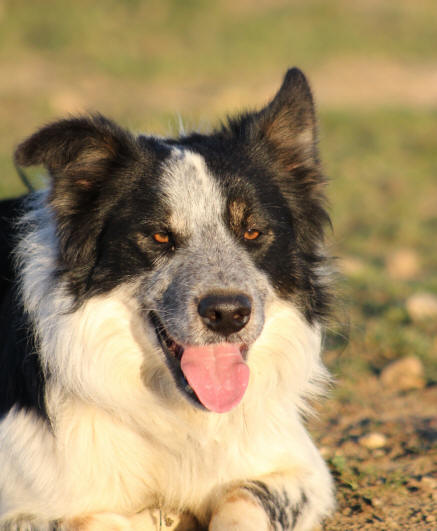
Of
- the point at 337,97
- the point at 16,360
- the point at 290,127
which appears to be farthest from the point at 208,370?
the point at 337,97

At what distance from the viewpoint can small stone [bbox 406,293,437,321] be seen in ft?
23.5

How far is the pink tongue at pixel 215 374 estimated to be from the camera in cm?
363

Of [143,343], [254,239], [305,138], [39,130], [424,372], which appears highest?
[39,130]

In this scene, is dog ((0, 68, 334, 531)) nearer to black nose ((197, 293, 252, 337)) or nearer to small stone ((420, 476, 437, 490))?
black nose ((197, 293, 252, 337))

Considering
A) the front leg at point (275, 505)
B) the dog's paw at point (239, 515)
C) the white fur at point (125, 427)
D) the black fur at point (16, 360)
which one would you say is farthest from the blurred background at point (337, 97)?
the black fur at point (16, 360)

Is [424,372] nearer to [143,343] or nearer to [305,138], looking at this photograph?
[305,138]

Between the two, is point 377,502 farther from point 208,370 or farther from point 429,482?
point 208,370

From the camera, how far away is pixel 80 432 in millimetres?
3742

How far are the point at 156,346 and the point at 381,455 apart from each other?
72.7 inches

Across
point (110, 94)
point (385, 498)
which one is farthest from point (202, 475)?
point (110, 94)

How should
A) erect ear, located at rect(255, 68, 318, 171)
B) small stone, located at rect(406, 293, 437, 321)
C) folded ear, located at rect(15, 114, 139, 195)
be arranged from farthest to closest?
small stone, located at rect(406, 293, 437, 321)
erect ear, located at rect(255, 68, 318, 171)
folded ear, located at rect(15, 114, 139, 195)

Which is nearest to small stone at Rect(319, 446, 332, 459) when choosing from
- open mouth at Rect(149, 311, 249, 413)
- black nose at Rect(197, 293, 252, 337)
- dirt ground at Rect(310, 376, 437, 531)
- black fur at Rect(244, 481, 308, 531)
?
dirt ground at Rect(310, 376, 437, 531)

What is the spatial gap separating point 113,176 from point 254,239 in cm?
75

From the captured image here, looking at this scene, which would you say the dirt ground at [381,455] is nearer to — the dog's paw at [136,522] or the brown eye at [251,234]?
the dog's paw at [136,522]
